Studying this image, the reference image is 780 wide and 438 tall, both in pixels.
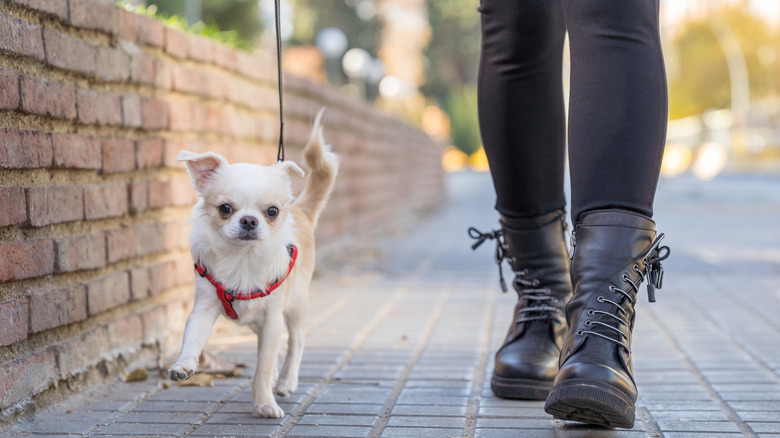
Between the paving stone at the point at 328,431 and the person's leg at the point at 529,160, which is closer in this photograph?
the paving stone at the point at 328,431

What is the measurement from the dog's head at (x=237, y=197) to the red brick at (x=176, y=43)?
54.6 inches

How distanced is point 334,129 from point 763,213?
7.89m

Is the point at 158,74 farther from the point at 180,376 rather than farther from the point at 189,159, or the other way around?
the point at 180,376

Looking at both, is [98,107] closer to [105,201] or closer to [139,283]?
[105,201]

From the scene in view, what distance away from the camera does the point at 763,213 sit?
12328mm

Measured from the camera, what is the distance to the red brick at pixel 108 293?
2.87 meters

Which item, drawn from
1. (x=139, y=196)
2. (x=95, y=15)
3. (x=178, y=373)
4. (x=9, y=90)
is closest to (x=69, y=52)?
(x=95, y=15)

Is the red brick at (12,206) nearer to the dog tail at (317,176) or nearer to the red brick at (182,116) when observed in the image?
the dog tail at (317,176)

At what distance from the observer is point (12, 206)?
2.41m

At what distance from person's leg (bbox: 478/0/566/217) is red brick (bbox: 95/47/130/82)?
1348 millimetres

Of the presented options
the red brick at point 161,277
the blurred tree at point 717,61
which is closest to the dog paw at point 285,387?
the red brick at point 161,277

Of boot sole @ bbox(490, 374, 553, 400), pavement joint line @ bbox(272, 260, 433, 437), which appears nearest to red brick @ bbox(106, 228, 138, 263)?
pavement joint line @ bbox(272, 260, 433, 437)

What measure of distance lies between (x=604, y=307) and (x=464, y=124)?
3730 centimetres

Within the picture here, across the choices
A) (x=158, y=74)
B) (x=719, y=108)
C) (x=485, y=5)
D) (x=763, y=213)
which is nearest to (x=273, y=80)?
(x=158, y=74)
